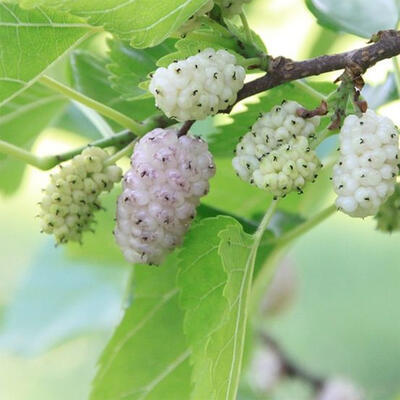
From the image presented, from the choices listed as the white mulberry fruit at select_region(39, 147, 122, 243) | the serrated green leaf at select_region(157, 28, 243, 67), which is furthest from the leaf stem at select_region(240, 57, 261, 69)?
the white mulberry fruit at select_region(39, 147, 122, 243)

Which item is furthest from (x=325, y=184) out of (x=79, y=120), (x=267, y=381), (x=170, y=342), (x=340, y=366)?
(x=340, y=366)

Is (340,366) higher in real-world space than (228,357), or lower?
lower

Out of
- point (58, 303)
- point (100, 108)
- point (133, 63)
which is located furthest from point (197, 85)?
point (58, 303)

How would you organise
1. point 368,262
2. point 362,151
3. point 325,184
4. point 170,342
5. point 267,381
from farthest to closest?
1. point 368,262
2. point 267,381
3. point 325,184
4. point 170,342
5. point 362,151

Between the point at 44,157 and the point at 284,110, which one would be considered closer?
the point at 284,110

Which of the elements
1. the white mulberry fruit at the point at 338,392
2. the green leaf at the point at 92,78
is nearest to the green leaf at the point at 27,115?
the green leaf at the point at 92,78

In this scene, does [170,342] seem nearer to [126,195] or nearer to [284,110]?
[126,195]

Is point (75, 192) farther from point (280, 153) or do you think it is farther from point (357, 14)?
point (357, 14)

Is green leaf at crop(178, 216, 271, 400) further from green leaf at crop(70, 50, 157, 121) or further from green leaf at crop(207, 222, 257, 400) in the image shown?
green leaf at crop(70, 50, 157, 121)
